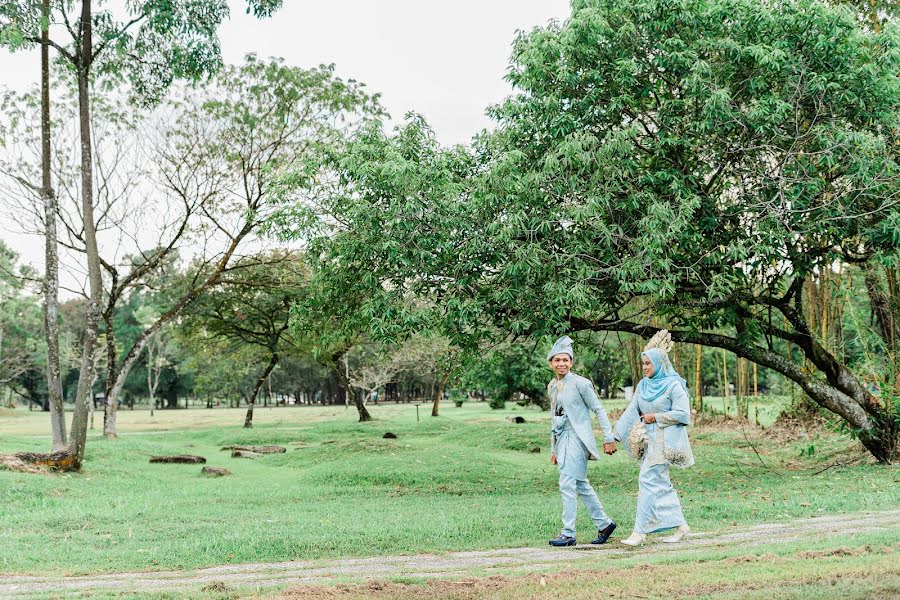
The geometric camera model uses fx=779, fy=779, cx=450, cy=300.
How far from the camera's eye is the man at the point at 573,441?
7.74 m

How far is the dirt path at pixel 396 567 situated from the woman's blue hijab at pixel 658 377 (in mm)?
1456

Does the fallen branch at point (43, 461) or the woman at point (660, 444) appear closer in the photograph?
the woman at point (660, 444)

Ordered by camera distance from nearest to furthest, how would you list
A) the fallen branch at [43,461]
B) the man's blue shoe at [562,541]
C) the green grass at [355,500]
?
the man's blue shoe at [562,541]
the green grass at [355,500]
the fallen branch at [43,461]

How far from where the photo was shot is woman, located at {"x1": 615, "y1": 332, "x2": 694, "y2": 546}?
25.4ft

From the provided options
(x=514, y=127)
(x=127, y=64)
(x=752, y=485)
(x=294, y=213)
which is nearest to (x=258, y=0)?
(x=127, y=64)

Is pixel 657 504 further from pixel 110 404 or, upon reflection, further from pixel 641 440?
pixel 110 404

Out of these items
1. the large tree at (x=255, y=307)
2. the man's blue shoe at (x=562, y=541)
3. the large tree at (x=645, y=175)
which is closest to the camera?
the man's blue shoe at (x=562, y=541)

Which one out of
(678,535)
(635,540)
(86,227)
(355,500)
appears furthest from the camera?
(86,227)

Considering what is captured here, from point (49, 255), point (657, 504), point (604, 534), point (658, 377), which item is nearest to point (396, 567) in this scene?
point (604, 534)

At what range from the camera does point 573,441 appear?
793 cm

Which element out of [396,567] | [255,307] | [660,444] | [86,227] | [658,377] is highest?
[86,227]

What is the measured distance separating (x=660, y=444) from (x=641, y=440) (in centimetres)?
20

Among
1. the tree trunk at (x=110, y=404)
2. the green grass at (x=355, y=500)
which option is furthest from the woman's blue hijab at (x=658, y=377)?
the tree trunk at (x=110, y=404)

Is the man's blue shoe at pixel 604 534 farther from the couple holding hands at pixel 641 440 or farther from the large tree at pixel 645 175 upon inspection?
the large tree at pixel 645 175
